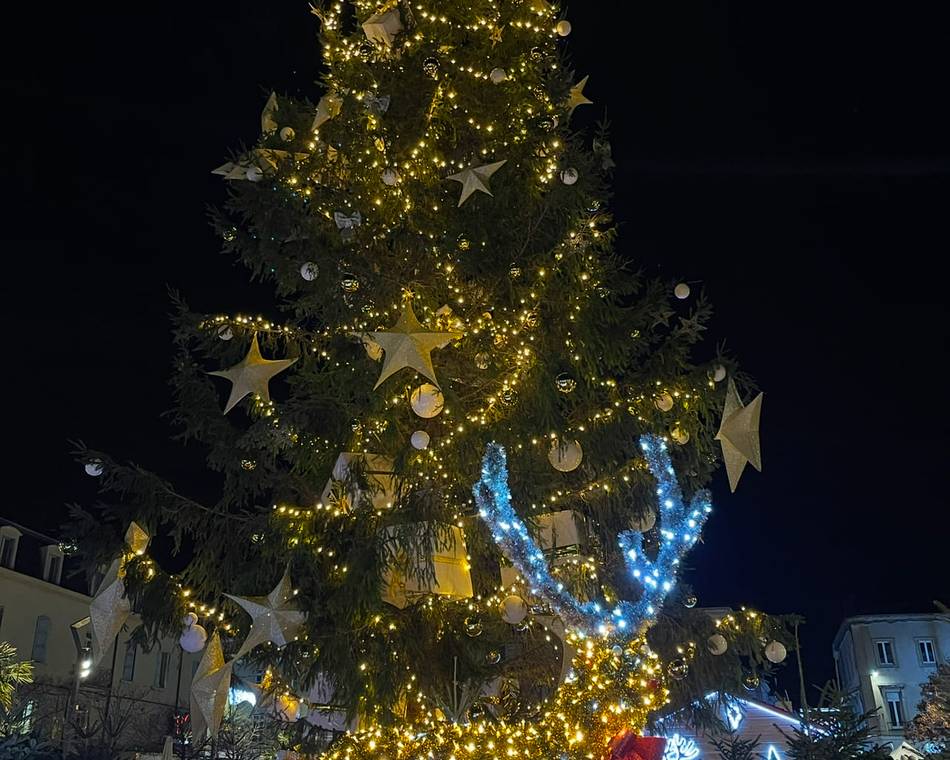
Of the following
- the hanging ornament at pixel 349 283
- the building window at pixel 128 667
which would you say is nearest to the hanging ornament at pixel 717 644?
the hanging ornament at pixel 349 283

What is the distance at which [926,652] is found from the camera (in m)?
45.7

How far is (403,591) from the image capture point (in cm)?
674

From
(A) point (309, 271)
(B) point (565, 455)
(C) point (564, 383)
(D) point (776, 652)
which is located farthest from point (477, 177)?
(D) point (776, 652)

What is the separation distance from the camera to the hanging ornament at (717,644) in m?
6.82

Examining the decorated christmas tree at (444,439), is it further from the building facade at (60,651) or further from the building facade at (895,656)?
the building facade at (895,656)

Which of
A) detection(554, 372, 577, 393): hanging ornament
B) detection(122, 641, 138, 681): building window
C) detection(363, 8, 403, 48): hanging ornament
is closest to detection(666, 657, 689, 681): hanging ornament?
detection(554, 372, 577, 393): hanging ornament

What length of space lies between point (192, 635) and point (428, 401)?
2.42 meters

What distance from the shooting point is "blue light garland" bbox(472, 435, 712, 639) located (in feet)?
19.6

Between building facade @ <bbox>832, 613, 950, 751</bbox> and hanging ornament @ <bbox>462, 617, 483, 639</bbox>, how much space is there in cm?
4468

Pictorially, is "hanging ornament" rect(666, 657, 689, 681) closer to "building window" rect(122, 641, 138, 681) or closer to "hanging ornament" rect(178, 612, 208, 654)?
"hanging ornament" rect(178, 612, 208, 654)

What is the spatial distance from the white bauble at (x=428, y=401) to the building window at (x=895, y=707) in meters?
46.0

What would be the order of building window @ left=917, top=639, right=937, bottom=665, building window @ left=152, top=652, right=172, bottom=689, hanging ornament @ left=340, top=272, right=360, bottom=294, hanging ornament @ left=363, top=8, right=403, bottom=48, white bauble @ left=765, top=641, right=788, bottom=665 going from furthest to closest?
building window @ left=917, top=639, right=937, bottom=665, building window @ left=152, top=652, right=172, bottom=689, hanging ornament @ left=363, top=8, right=403, bottom=48, hanging ornament @ left=340, top=272, right=360, bottom=294, white bauble @ left=765, top=641, right=788, bottom=665

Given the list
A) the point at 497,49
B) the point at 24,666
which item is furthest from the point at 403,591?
the point at 24,666

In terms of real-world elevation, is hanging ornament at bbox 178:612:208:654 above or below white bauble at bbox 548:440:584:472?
below
